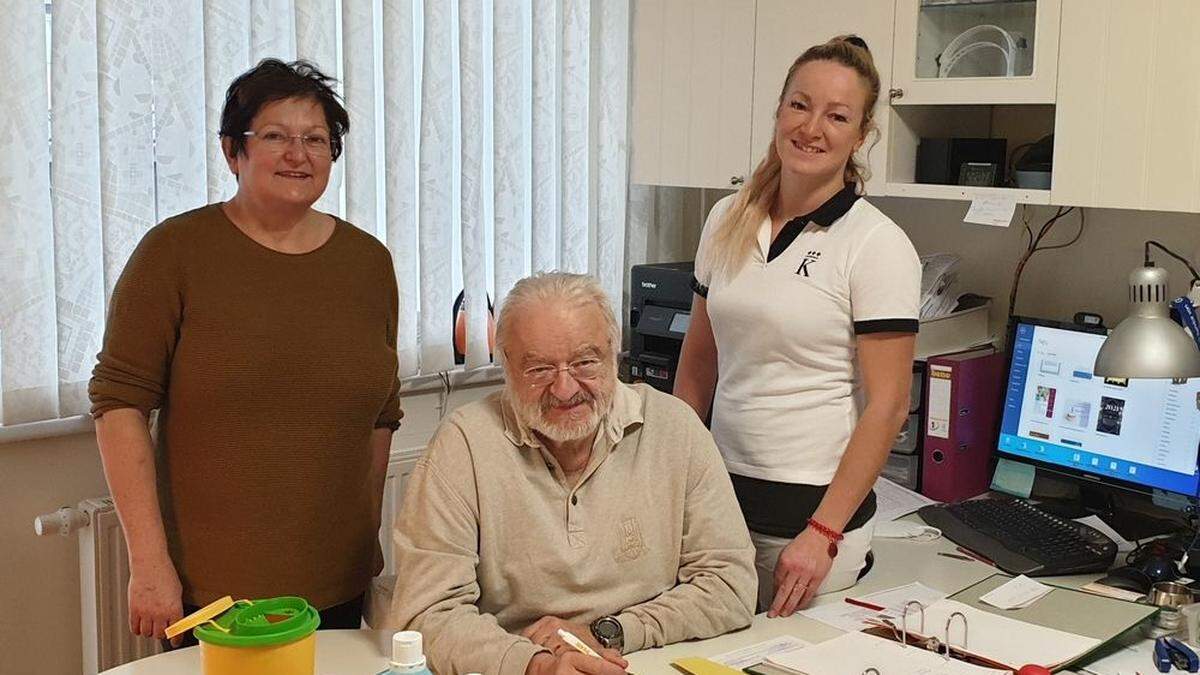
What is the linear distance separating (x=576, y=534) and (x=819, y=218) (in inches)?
25.9

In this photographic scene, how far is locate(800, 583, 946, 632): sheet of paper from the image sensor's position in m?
1.89

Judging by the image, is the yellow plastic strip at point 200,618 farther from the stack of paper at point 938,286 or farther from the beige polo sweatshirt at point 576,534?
the stack of paper at point 938,286

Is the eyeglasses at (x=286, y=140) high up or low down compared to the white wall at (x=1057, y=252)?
up

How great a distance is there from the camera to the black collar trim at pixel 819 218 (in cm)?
200

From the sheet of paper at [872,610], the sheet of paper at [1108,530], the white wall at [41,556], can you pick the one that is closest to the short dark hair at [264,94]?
the white wall at [41,556]

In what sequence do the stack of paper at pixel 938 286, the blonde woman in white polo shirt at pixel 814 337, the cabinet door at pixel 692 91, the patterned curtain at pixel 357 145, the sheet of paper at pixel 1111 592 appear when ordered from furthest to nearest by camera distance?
the cabinet door at pixel 692 91, the stack of paper at pixel 938 286, the patterned curtain at pixel 357 145, the sheet of paper at pixel 1111 592, the blonde woman in white polo shirt at pixel 814 337

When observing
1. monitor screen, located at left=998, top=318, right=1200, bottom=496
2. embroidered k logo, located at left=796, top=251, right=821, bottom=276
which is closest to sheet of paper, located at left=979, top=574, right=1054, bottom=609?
monitor screen, located at left=998, top=318, right=1200, bottom=496

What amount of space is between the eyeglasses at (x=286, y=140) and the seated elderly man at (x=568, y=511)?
0.44m

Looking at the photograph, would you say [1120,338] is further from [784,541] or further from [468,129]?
[468,129]

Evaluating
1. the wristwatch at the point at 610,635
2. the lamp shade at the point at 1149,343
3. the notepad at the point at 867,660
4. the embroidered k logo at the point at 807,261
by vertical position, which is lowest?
the notepad at the point at 867,660

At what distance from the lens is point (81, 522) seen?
7.88ft

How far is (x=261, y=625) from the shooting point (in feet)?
4.56

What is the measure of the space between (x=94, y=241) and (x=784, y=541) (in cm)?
144

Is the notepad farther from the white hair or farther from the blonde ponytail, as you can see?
the blonde ponytail
